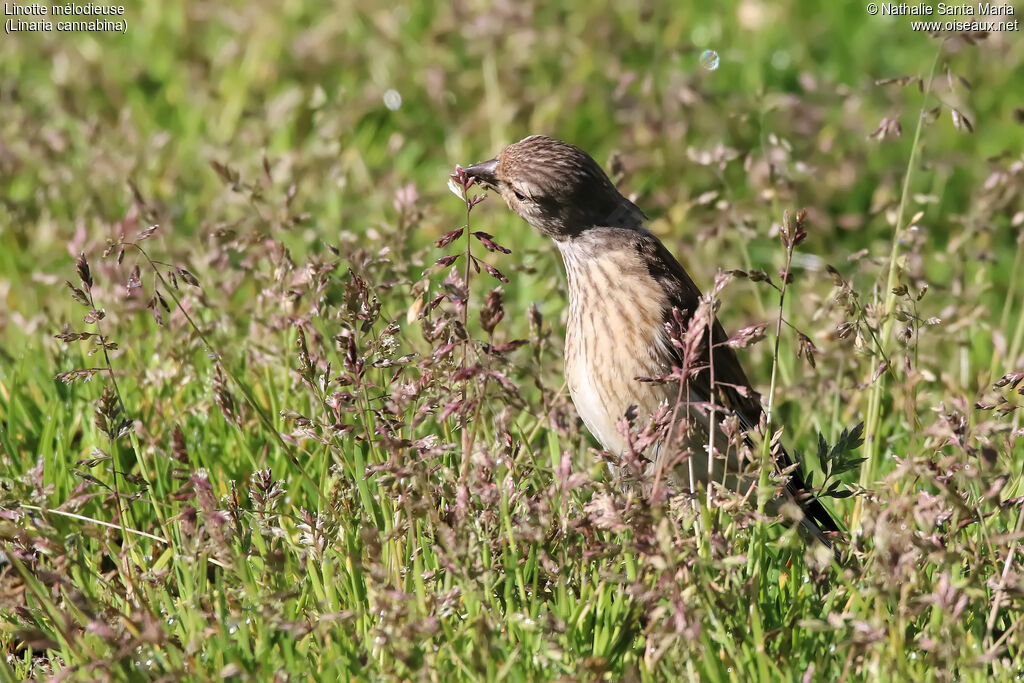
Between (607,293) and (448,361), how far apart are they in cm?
88

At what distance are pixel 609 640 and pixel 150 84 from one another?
4748 millimetres

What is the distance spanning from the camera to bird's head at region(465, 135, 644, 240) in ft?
11.6

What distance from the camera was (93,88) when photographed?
6.52 m

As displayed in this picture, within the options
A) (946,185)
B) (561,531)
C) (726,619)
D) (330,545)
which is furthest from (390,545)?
(946,185)

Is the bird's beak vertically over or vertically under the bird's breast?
over

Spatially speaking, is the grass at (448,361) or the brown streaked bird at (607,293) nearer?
the grass at (448,361)

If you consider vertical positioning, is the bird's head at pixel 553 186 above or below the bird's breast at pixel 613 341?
above

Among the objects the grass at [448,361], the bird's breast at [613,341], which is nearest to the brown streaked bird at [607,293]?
the bird's breast at [613,341]

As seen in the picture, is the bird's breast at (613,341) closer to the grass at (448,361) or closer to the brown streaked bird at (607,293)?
the brown streaked bird at (607,293)

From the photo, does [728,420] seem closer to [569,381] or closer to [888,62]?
[569,381]

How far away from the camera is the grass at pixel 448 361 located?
8.56ft

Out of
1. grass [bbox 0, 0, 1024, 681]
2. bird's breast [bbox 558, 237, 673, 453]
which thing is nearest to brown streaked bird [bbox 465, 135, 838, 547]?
bird's breast [bbox 558, 237, 673, 453]

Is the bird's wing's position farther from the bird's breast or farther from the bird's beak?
the bird's beak

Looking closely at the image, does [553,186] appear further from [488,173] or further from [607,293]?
[607,293]
